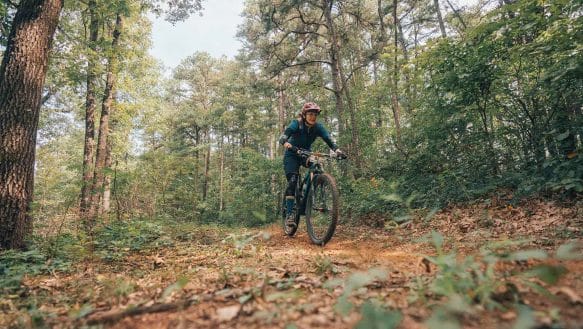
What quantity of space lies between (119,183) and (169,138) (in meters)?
24.0

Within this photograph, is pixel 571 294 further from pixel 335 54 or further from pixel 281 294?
pixel 335 54

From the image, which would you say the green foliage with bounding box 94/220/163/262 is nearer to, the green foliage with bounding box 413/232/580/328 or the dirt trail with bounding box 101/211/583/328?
the dirt trail with bounding box 101/211/583/328

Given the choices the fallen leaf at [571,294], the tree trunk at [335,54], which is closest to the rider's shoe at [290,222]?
the fallen leaf at [571,294]

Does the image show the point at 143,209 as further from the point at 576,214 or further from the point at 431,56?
the point at 576,214

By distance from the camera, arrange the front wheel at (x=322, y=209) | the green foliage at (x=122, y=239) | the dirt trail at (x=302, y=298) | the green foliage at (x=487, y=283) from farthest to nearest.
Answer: the front wheel at (x=322, y=209), the green foliage at (x=122, y=239), the dirt trail at (x=302, y=298), the green foliage at (x=487, y=283)

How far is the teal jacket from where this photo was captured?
566 centimetres

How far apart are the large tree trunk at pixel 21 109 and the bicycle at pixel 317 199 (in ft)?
13.6

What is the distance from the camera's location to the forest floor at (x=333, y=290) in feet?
5.12

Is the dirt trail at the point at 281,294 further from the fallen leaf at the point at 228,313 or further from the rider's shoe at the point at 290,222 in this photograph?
the rider's shoe at the point at 290,222

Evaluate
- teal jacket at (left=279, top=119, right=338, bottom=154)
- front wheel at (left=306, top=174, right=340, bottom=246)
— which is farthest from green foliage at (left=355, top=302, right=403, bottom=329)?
teal jacket at (left=279, top=119, right=338, bottom=154)

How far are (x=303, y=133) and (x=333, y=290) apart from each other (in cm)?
394

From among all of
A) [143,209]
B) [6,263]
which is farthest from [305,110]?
[143,209]

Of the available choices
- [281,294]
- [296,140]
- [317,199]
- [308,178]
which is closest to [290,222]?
[317,199]

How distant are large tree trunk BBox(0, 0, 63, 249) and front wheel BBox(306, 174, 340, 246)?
171 inches
